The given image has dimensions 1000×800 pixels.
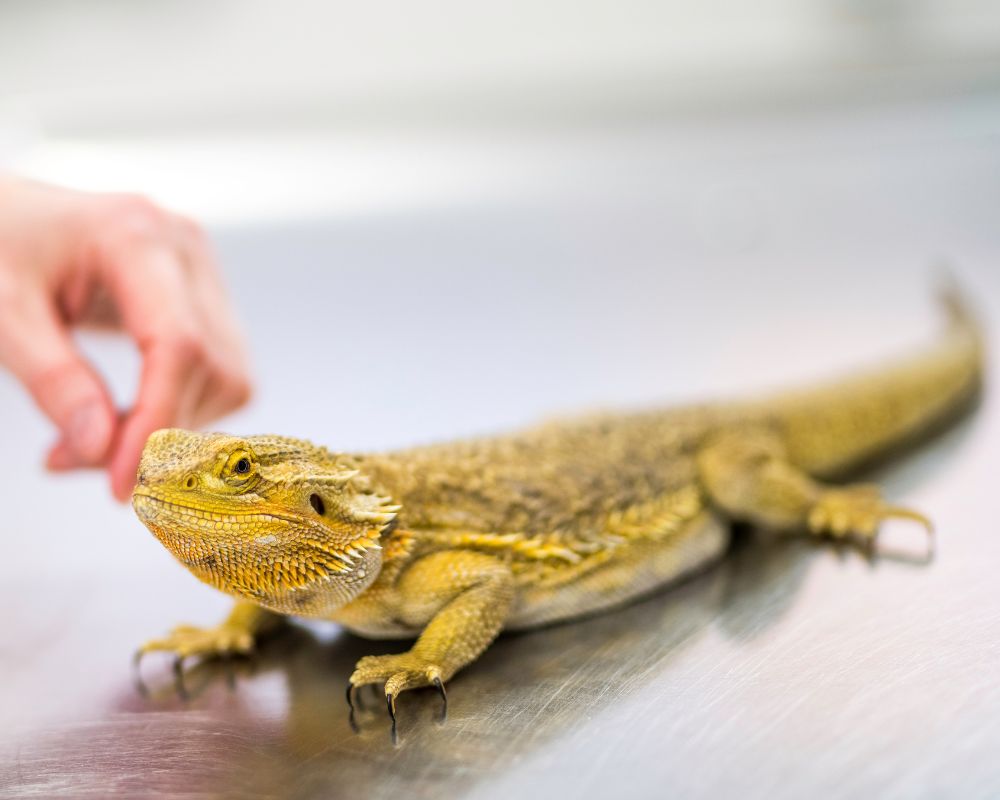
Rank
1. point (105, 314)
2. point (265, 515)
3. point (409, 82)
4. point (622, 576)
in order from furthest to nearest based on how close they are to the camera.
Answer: point (409, 82)
point (105, 314)
point (622, 576)
point (265, 515)

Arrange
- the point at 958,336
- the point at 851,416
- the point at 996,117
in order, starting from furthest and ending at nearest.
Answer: the point at 996,117 → the point at 958,336 → the point at 851,416

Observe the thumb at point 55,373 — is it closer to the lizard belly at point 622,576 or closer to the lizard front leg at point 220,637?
the lizard front leg at point 220,637

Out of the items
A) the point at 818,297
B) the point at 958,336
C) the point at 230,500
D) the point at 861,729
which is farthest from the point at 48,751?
the point at 818,297

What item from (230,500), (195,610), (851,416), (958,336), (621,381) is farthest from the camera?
(621,381)

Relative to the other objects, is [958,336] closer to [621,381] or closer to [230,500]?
[621,381]

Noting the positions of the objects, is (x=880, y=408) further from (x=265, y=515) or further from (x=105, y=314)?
(x=105, y=314)

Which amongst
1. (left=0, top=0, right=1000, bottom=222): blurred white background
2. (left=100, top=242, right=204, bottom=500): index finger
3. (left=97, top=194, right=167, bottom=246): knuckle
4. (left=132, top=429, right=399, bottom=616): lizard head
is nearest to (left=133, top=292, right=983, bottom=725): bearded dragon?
(left=132, top=429, right=399, bottom=616): lizard head

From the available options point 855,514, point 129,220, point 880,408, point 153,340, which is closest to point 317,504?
point 153,340
